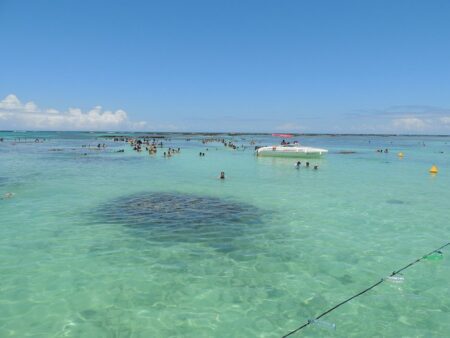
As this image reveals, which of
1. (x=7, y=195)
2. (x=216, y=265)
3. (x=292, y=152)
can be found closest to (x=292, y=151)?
(x=292, y=152)

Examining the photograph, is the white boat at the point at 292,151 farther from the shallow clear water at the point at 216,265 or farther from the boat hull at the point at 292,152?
the shallow clear water at the point at 216,265

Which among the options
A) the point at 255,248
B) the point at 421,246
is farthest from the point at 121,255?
the point at 421,246

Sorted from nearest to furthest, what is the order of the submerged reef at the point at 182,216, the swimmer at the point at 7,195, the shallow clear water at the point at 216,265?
1. the shallow clear water at the point at 216,265
2. the submerged reef at the point at 182,216
3. the swimmer at the point at 7,195

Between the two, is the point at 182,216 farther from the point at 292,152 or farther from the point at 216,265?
the point at 292,152

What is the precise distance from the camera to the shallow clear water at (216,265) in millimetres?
9602

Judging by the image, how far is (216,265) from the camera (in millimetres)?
13062

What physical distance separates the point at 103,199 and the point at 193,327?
16.6m

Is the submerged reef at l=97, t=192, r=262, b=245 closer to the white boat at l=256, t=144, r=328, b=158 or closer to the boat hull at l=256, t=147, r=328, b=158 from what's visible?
the white boat at l=256, t=144, r=328, b=158

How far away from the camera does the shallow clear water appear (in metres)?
9.60

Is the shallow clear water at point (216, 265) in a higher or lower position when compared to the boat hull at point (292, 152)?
lower

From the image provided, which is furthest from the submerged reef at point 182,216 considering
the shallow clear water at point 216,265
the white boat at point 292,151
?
the white boat at point 292,151

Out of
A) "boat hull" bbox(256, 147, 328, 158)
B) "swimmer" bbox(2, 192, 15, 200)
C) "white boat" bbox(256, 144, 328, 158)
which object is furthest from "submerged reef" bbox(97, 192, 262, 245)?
"boat hull" bbox(256, 147, 328, 158)

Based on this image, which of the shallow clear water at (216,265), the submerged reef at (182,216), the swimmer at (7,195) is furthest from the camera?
the swimmer at (7,195)

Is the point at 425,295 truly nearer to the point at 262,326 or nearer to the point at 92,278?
the point at 262,326
